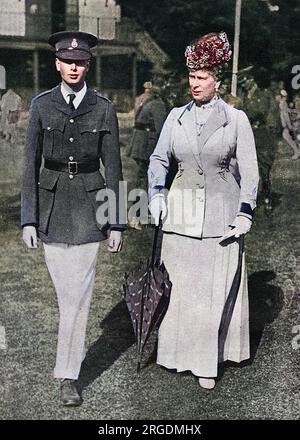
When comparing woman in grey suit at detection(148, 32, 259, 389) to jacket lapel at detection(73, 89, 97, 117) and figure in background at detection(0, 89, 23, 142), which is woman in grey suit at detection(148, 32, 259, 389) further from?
figure in background at detection(0, 89, 23, 142)

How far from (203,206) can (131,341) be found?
87cm

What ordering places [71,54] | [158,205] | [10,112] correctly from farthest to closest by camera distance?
[10,112], [158,205], [71,54]

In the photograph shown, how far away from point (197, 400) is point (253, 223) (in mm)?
997

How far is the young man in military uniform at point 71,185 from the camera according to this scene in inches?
145

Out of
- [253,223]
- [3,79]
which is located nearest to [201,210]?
[253,223]

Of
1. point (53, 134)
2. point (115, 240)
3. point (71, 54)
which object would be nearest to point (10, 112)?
point (53, 134)

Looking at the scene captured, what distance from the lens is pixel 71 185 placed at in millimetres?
3703

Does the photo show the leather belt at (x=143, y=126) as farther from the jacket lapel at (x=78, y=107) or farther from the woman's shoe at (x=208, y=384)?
the woman's shoe at (x=208, y=384)

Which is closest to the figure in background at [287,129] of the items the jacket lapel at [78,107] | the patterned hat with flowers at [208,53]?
the patterned hat with flowers at [208,53]

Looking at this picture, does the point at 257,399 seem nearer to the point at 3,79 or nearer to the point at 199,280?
the point at 199,280

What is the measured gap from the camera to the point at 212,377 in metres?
3.89

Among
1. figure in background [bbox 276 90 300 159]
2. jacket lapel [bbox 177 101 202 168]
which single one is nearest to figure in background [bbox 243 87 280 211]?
figure in background [bbox 276 90 300 159]

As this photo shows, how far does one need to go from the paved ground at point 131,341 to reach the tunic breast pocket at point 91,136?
0.83 ft

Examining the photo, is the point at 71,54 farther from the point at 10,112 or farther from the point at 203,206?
the point at 203,206
